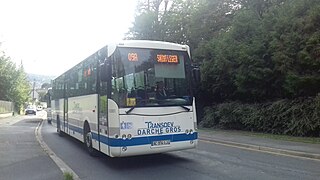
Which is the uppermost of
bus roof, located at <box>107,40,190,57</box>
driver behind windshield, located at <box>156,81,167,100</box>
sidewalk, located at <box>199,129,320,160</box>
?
bus roof, located at <box>107,40,190,57</box>

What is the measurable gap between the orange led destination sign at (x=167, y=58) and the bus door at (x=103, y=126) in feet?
5.78

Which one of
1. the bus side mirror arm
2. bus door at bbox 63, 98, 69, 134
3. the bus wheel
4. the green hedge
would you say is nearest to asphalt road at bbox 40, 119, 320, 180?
the bus wheel

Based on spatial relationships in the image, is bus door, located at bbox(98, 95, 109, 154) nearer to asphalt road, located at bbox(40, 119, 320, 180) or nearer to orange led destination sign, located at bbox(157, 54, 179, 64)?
asphalt road, located at bbox(40, 119, 320, 180)

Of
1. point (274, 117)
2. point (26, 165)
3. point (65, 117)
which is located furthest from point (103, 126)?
point (274, 117)

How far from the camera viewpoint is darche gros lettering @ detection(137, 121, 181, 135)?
382 inches

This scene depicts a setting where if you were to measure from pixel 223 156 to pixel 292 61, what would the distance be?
652 cm

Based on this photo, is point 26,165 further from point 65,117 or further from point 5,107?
point 5,107

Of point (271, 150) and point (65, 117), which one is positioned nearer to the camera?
point (271, 150)

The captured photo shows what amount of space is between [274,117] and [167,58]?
9542 millimetres

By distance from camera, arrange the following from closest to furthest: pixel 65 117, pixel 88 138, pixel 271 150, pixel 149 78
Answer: pixel 149 78, pixel 88 138, pixel 271 150, pixel 65 117

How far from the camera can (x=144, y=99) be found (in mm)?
9750

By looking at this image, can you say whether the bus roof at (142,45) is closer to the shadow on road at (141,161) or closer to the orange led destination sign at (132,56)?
the orange led destination sign at (132,56)

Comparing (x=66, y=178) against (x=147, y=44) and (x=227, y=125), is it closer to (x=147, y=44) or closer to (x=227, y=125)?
(x=147, y=44)

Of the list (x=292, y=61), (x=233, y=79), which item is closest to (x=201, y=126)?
(x=233, y=79)
